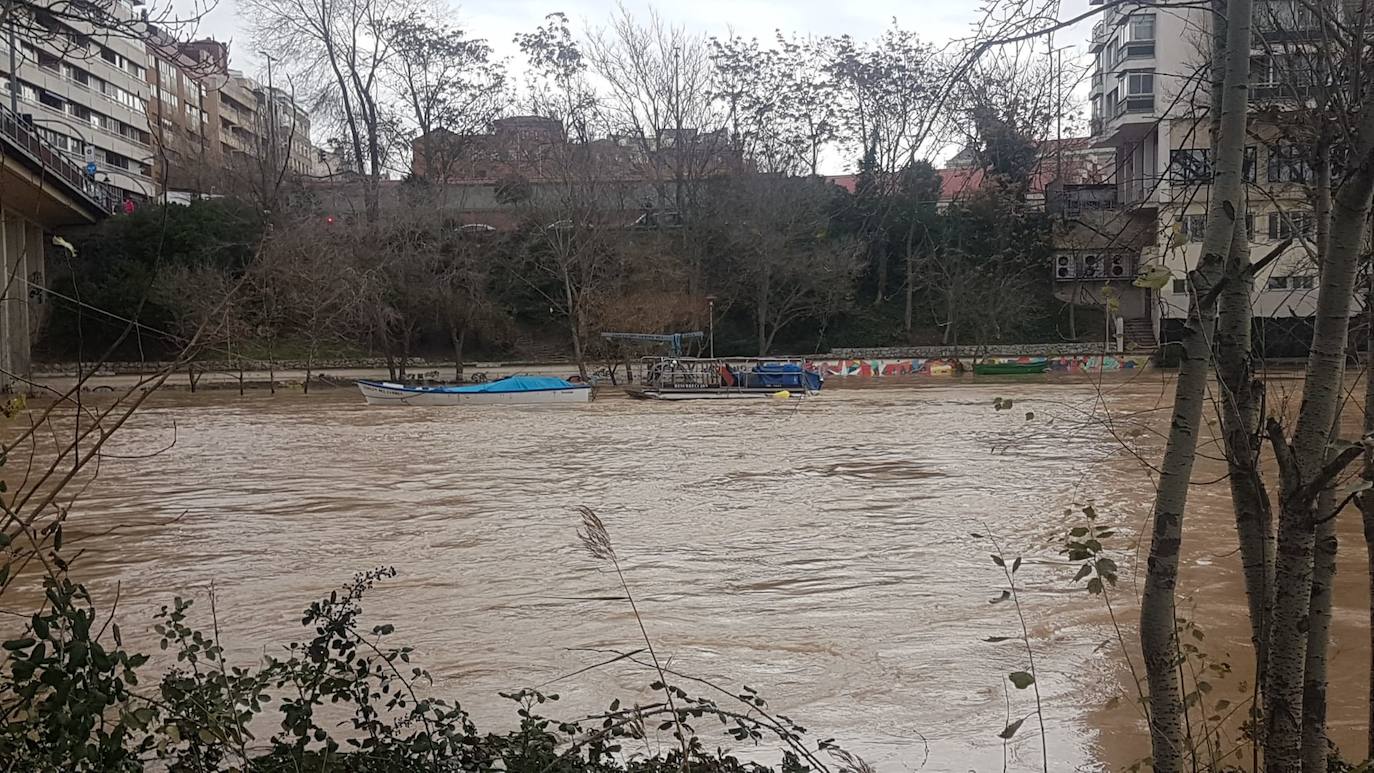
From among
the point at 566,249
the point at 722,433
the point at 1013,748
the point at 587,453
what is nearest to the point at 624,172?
the point at 566,249

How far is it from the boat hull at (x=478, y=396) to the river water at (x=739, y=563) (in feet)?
35.5

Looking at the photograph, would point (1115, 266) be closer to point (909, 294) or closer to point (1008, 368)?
point (1008, 368)

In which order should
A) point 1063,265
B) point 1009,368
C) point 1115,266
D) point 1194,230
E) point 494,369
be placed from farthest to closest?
point 494,369
point 1009,368
point 1194,230
point 1063,265
point 1115,266

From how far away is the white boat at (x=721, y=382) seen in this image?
130 ft

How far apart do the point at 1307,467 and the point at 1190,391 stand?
0.50 m

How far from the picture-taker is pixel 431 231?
5016 centimetres

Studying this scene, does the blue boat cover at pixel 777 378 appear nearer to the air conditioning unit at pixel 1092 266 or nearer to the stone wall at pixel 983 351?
the stone wall at pixel 983 351

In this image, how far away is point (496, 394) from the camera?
1490 inches

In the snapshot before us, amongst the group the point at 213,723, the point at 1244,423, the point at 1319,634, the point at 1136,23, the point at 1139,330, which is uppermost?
the point at 1136,23

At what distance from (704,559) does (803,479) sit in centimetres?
701

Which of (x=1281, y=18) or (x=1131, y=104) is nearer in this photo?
(x=1281, y=18)

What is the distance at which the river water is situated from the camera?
7.84 metres

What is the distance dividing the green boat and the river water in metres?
21.9

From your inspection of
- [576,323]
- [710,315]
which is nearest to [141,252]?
[576,323]
